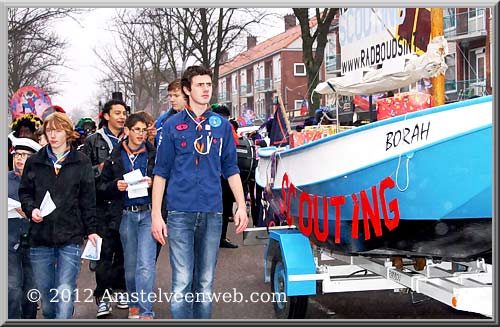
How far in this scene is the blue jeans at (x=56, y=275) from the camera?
4.21 meters

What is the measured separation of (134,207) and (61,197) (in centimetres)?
93

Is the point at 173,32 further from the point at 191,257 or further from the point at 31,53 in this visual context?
the point at 191,257

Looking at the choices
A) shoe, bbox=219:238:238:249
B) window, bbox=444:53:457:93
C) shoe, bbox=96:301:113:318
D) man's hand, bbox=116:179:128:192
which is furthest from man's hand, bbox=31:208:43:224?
window, bbox=444:53:457:93

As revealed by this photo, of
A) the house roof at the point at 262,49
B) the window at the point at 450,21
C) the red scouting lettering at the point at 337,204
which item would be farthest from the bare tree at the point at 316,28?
the red scouting lettering at the point at 337,204

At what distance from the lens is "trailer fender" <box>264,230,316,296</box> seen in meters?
4.84

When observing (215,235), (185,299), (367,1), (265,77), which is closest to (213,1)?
(367,1)

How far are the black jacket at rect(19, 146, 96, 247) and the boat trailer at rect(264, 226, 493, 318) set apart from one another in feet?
5.31

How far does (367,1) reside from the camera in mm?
4387

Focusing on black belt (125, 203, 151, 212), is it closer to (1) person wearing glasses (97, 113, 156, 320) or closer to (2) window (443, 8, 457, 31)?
(1) person wearing glasses (97, 113, 156, 320)

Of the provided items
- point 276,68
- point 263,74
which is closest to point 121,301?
point 263,74

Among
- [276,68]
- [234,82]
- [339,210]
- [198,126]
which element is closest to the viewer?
[198,126]

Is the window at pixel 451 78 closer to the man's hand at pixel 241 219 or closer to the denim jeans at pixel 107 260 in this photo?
the denim jeans at pixel 107 260

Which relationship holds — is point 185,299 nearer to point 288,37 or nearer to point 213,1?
point 213,1

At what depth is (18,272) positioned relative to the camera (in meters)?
4.52
